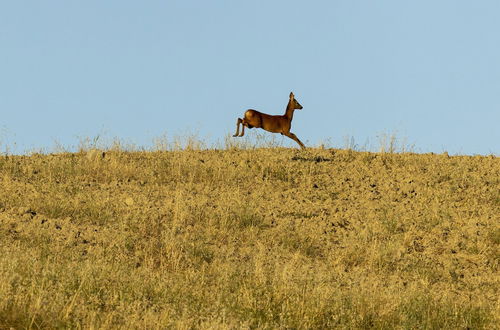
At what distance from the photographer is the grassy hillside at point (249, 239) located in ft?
20.5

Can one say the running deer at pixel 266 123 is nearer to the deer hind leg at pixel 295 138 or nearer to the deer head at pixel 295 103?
the deer hind leg at pixel 295 138

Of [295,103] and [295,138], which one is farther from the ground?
[295,103]

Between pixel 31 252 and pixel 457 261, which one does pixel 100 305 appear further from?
pixel 457 261

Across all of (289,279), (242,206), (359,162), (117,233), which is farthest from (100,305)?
(359,162)

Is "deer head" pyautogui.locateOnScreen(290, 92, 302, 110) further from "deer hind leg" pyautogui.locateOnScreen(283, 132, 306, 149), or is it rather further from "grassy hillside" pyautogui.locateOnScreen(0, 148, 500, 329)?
"grassy hillside" pyautogui.locateOnScreen(0, 148, 500, 329)

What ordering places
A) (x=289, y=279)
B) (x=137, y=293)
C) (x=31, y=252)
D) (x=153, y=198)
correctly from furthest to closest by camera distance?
(x=153, y=198), (x=31, y=252), (x=289, y=279), (x=137, y=293)

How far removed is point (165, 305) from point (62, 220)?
439 centimetres

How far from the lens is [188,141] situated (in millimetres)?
15844

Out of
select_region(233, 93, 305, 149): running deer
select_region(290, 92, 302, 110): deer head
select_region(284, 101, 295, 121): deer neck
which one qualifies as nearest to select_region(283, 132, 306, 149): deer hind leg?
select_region(233, 93, 305, 149): running deer

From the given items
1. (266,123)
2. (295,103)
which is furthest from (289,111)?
(266,123)

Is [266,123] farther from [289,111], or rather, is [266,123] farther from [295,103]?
[295,103]

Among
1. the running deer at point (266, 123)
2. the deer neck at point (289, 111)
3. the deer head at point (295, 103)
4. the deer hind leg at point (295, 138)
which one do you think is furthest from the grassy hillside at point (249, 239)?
the deer head at point (295, 103)

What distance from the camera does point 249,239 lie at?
973 centimetres

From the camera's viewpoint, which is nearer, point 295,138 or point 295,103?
point 295,138
